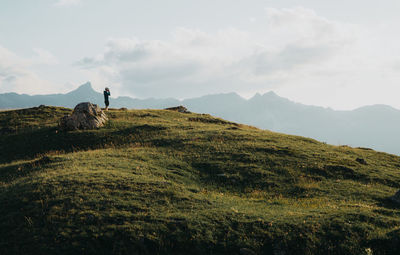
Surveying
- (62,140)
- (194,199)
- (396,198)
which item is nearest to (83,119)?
(62,140)

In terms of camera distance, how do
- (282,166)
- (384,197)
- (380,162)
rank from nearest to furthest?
(384,197)
(282,166)
(380,162)

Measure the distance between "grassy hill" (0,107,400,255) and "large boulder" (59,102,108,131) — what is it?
4.34 meters

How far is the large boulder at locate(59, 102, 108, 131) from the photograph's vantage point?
46.2 metres

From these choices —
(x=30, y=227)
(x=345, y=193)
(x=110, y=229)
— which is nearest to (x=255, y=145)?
(x=345, y=193)

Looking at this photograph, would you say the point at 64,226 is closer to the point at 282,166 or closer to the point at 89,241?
the point at 89,241

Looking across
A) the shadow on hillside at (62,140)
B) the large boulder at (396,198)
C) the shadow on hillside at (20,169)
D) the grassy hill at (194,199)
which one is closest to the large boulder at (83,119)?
the shadow on hillside at (62,140)

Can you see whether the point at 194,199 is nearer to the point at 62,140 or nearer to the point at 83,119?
the point at 62,140

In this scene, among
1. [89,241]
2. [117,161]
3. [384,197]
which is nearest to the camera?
[89,241]

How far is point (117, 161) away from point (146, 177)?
259 inches

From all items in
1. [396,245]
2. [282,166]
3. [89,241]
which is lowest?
[89,241]

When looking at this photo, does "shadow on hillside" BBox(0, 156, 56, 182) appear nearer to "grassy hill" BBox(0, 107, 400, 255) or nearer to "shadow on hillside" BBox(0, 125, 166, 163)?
"grassy hill" BBox(0, 107, 400, 255)

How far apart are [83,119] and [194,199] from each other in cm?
3351

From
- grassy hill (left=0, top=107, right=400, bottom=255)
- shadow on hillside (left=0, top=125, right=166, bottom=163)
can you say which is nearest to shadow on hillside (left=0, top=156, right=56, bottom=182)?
grassy hill (left=0, top=107, right=400, bottom=255)

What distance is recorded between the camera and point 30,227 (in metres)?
16.7
